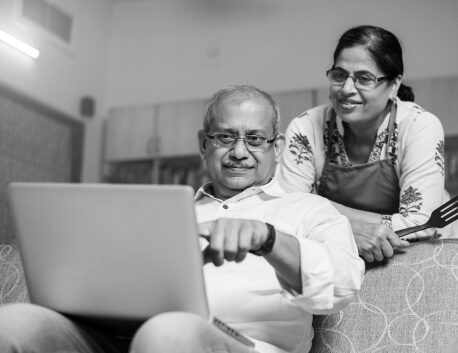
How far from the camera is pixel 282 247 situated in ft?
3.67

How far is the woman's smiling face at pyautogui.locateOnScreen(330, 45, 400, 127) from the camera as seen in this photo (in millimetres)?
Answer: 1965

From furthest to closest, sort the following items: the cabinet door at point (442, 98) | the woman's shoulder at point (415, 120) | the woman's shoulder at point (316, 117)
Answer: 1. the cabinet door at point (442, 98)
2. the woman's shoulder at point (316, 117)
3. the woman's shoulder at point (415, 120)

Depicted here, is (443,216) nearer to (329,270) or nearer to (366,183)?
(366,183)

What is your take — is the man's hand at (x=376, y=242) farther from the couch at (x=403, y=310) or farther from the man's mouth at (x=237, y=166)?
the man's mouth at (x=237, y=166)

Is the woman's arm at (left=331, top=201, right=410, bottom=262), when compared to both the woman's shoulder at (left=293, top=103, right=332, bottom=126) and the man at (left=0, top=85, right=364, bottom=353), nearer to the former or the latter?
the man at (left=0, top=85, right=364, bottom=353)

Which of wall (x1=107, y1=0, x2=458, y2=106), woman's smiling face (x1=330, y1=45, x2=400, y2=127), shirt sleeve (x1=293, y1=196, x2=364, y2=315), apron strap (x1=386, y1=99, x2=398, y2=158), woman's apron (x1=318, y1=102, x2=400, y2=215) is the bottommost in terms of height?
shirt sleeve (x1=293, y1=196, x2=364, y2=315)

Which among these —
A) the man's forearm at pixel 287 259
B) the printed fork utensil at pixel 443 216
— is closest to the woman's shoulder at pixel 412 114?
the printed fork utensil at pixel 443 216

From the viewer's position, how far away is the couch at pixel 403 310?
1509 mm

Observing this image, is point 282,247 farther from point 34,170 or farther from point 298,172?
point 34,170

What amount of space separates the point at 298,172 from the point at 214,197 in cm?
45

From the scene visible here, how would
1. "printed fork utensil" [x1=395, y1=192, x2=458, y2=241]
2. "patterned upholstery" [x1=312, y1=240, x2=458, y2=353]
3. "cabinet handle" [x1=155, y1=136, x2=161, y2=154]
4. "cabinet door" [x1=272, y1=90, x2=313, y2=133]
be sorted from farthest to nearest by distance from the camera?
"cabinet handle" [x1=155, y1=136, x2=161, y2=154] < "cabinet door" [x1=272, y1=90, x2=313, y2=133] < "printed fork utensil" [x1=395, y1=192, x2=458, y2=241] < "patterned upholstery" [x1=312, y1=240, x2=458, y2=353]

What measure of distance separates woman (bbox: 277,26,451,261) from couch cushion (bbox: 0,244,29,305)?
0.80 metres

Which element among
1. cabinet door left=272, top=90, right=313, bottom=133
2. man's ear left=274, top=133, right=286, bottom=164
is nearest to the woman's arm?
man's ear left=274, top=133, right=286, bottom=164

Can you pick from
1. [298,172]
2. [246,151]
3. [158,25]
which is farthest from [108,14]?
[246,151]
